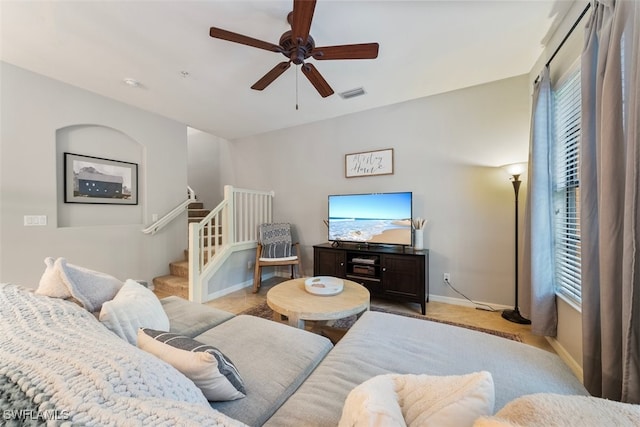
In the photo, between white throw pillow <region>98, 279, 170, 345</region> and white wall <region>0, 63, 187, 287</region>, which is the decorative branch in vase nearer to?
white throw pillow <region>98, 279, 170, 345</region>

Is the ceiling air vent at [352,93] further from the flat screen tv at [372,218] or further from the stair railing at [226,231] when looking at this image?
the stair railing at [226,231]

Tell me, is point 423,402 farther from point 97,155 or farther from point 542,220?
point 97,155

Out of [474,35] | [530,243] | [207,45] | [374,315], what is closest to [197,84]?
[207,45]

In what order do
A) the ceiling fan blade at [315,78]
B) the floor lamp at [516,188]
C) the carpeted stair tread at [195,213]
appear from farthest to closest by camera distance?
1. the carpeted stair tread at [195,213]
2. the floor lamp at [516,188]
3. the ceiling fan blade at [315,78]

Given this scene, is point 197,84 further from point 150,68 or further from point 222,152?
point 222,152

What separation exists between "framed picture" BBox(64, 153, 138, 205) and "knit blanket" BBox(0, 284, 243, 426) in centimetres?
292

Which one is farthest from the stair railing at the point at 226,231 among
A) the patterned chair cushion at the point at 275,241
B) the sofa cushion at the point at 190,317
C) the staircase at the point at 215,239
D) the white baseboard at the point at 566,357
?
the white baseboard at the point at 566,357

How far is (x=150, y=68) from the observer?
2416 mm

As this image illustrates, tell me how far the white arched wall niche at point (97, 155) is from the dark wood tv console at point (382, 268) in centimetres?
274

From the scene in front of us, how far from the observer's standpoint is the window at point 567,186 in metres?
1.75

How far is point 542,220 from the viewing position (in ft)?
6.48

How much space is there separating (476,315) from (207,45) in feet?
12.4

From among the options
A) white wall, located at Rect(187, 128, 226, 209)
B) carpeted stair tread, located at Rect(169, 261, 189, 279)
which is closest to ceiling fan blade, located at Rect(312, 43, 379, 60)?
carpeted stair tread, located at Rect(169, 261, 189, 279)

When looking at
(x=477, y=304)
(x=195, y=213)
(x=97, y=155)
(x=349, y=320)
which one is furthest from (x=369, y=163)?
(x=97, y=155)
